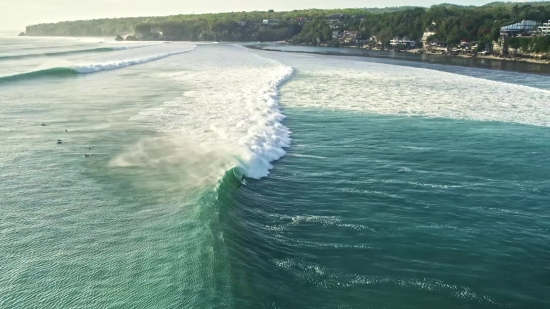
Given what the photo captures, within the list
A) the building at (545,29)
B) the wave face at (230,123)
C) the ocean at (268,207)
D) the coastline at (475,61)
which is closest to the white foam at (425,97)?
the ocean at (268,207)

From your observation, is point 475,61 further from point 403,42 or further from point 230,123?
point 230,123

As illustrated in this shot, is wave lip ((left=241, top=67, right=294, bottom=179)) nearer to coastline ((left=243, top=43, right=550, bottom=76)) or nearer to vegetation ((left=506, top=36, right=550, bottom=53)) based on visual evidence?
coastline ((left=243, top=43, right=550, bottom=76))

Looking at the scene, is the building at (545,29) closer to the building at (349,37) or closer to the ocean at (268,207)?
the building at (349,37)

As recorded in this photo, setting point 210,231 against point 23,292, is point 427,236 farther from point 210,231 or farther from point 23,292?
point 23,292

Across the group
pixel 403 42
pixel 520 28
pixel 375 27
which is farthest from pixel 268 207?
pixel 375 27

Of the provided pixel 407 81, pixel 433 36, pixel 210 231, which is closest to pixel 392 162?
pixel 210 231

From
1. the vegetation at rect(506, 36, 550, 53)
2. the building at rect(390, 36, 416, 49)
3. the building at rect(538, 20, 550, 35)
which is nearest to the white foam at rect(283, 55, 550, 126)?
the vegetation at rect(506, 36, 550, 53)

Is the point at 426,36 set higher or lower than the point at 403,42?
higher
